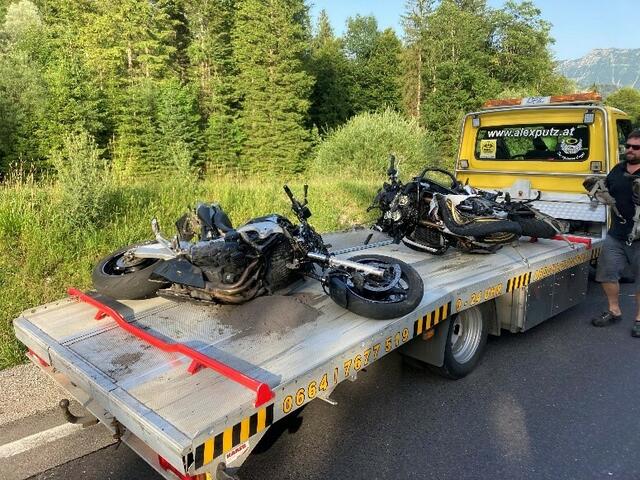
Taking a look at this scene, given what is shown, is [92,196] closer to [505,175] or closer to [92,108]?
[505,175]

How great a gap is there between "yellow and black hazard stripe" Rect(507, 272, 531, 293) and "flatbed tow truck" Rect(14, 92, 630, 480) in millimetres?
10

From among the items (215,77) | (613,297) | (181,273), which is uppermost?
(215,77)

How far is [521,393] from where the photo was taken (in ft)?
12.5

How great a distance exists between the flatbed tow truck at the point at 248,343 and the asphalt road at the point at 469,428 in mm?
306

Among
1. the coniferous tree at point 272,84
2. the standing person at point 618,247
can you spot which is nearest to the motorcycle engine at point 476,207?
the standing person at point 618,247

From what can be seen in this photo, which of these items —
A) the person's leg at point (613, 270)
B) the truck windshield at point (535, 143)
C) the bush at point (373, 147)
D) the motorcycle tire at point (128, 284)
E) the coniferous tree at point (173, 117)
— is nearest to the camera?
the motorcycle tire at point (128, 284)

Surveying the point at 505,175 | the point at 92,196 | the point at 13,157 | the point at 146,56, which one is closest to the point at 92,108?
the point at 13,157

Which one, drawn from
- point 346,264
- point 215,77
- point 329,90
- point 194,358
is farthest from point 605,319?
point 329,90

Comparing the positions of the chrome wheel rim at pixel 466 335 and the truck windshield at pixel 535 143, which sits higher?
the truck windshield at pixel 535 143

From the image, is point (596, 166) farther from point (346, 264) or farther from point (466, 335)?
point (346, 264)

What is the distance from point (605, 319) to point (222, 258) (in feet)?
14.0

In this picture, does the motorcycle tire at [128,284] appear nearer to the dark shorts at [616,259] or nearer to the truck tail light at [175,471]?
the truck tail light at [175,471]

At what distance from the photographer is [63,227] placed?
19.7 feet

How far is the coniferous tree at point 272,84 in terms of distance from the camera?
3772cm
